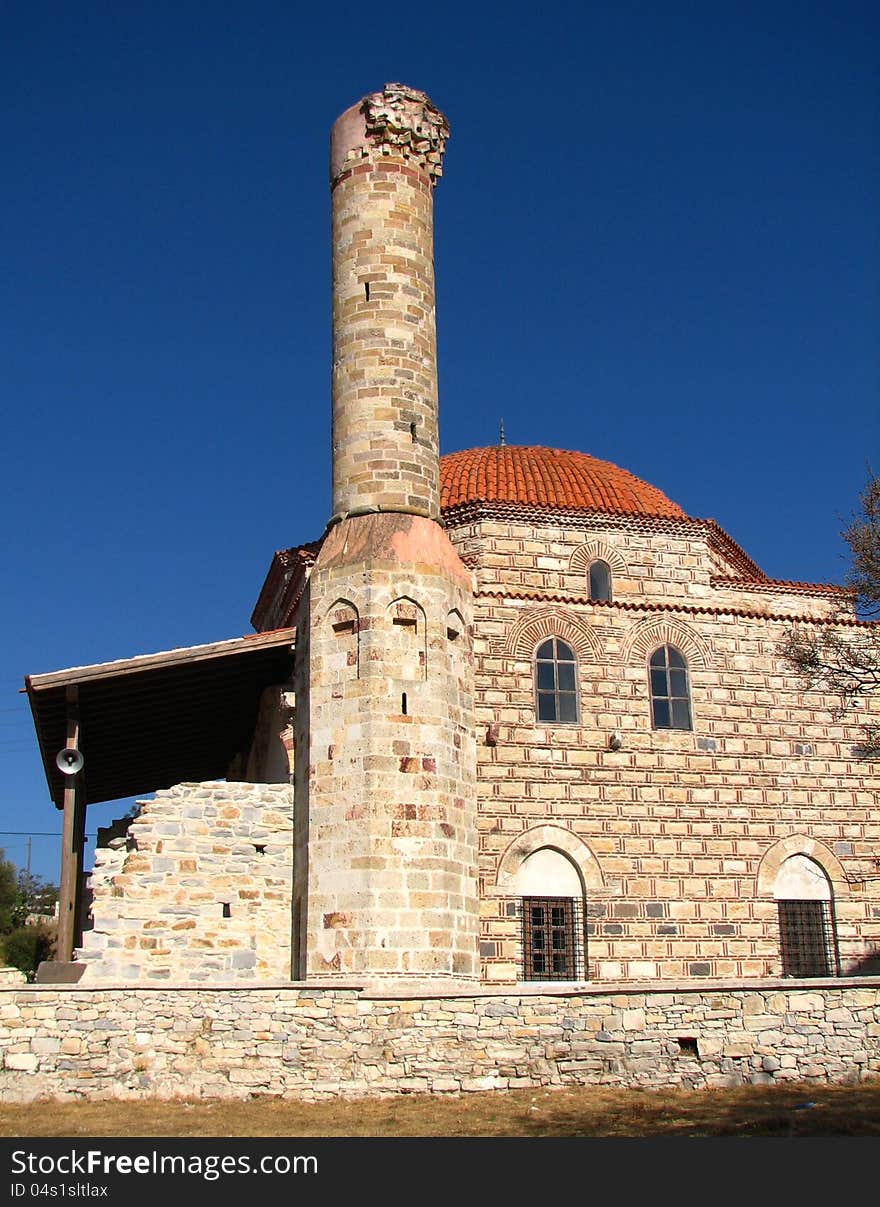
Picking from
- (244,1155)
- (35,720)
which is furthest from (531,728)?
(244,1155)

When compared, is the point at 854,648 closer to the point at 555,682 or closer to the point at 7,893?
the point at 555,682

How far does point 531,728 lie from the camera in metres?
17.6

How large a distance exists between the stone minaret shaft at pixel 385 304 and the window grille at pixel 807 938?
722cm

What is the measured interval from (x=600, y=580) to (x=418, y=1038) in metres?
8.78

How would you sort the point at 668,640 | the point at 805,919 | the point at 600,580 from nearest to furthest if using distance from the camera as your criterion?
the point at 805,919
the point at 668,640
the point at 600,580

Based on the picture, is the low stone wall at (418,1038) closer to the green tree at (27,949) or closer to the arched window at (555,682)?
the arched window at (555,682)

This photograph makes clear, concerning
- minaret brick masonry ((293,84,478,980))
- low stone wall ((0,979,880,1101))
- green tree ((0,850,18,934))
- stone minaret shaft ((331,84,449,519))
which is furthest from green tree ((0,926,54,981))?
low stone wall ((0,979,880,1101))

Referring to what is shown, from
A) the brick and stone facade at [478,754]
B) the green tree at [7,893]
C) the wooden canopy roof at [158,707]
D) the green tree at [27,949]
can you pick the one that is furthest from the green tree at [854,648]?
the green tree at [7,893]

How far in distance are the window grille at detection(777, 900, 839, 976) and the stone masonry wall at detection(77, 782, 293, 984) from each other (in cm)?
670

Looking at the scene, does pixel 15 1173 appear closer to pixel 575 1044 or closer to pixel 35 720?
pixel 575 1044

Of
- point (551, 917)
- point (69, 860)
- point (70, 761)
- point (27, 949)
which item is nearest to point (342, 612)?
point (70, 761)

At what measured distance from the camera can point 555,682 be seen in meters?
18.0

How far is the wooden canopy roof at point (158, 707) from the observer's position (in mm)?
16453

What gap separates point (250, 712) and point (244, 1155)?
11.3 m
